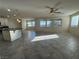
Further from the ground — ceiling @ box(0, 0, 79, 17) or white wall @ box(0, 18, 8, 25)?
ceiling @ box(0, 0, 79, 17)

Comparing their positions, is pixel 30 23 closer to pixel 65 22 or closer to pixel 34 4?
pixel 65 22

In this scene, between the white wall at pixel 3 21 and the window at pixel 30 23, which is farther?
the window at pixel 30 23

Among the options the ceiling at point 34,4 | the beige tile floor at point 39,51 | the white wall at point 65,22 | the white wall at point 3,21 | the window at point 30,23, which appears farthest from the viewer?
the window at point 30,23

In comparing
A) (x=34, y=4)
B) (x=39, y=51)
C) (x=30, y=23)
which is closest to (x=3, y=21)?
(x=30, y=23)

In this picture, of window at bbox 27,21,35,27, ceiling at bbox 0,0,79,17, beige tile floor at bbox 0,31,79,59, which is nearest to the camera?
beige tile floor at bbox 0,31,79,59

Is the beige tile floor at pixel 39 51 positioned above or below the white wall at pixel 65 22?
below

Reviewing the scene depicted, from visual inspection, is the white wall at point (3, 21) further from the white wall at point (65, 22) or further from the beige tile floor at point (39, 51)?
the beige tile floor at point (39, 51)

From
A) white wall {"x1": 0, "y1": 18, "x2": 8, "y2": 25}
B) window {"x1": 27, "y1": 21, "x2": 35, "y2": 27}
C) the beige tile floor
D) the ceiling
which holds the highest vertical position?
the ceiling

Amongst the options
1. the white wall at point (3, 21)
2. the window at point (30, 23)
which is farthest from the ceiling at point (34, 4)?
the white wall at point (3, 21)

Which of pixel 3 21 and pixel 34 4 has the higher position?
pixel 34 4

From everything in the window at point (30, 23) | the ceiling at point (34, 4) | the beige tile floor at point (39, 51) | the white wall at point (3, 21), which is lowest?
the beige tile floor at point (39, 51)

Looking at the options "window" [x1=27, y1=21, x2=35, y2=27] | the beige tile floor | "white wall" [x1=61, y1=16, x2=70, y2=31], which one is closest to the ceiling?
the beige tile floor

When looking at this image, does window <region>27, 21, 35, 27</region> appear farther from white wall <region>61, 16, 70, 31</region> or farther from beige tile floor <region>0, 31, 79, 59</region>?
beige tile floor <region>0, 31, 79, 59</region>

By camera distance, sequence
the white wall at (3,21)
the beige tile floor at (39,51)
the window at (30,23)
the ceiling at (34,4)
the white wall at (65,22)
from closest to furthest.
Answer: the beige tile floor at (39,51) < the ceiling at (34,4) < the white wall at (65,22) < the white wall at (3,21) < the window at (30,23)
